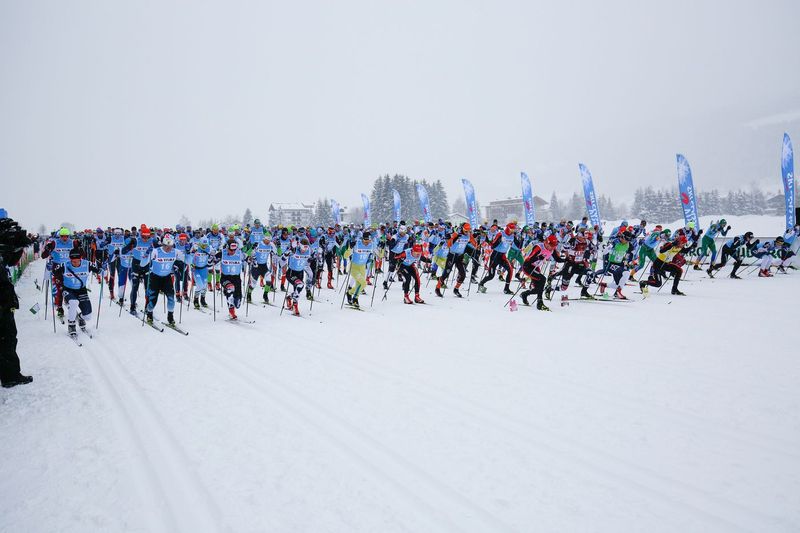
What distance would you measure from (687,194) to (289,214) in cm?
10441

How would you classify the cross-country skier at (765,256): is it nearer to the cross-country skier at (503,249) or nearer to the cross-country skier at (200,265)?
the cross-country skier at (503,249)

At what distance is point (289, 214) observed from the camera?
116m

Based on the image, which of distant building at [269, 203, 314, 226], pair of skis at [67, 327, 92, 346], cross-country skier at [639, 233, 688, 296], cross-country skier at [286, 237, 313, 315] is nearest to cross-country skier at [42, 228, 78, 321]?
pair of skis at [67, 327, 92, 346]

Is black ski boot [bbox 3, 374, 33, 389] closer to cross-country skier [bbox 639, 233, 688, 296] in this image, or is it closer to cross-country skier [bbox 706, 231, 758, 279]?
cross-country skier [bbox 639, 233, 688, 296]

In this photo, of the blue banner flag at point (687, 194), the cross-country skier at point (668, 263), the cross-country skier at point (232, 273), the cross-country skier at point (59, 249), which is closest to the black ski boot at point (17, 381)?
the cross-country skier at point (59, 249)

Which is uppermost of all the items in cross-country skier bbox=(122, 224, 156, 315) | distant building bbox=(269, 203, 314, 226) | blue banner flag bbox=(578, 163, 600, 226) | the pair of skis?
distant building bbox=(269, 203, 314, 226)

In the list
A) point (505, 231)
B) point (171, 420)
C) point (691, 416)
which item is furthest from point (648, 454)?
point (505, 231)

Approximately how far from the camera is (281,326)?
9.91 meters

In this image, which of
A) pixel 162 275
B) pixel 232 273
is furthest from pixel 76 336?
pixel 232 273

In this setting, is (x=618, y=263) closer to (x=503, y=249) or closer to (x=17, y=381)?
(x=503, y=249)

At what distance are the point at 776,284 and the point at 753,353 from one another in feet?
37.6

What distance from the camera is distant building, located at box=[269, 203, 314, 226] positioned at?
11078 centimetres

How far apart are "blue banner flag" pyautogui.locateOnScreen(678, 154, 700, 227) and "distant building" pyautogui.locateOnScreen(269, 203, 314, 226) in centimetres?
9471

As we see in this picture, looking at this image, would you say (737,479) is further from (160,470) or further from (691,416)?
(160,470)
